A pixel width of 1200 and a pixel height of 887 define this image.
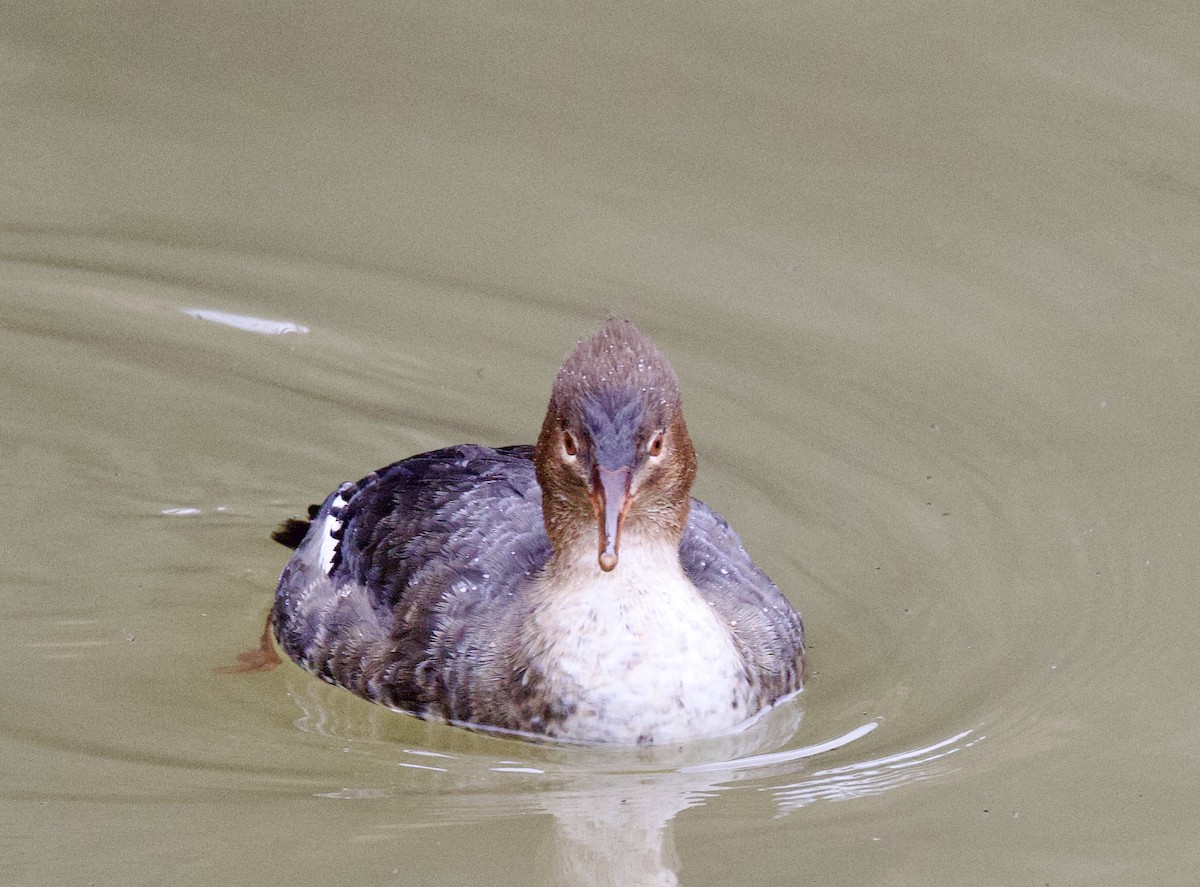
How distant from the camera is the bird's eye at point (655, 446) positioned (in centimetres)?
584

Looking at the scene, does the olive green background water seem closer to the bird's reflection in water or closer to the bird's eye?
the bird's reflection in water

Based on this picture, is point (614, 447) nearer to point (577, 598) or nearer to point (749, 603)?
point (577, 598)

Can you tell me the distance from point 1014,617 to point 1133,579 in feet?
1.60

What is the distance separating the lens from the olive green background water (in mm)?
5676

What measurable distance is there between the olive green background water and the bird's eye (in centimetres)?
91

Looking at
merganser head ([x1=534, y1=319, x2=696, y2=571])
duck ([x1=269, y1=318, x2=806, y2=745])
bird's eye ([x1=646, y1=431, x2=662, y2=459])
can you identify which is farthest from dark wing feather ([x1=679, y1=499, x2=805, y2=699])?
bird's eye ([x1=646, y1=431, x2=662, y2=459])

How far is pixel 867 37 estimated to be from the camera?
9.87 m

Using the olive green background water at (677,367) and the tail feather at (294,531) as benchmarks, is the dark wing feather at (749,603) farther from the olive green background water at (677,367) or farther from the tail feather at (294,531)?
the tail feather at (294,531)

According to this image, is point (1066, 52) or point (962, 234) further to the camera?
point (1066, 52)

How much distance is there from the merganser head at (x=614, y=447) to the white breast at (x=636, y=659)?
134 mm

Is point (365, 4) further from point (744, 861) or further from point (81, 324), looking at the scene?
point (744, 861)

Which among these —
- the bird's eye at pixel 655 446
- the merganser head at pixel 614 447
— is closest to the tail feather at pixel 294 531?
the merganser head at pixel 614 447

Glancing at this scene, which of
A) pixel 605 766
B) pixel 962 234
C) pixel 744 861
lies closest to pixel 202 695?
pixel 605 766

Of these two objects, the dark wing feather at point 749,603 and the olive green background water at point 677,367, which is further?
the dark wing feather at point 749,603
